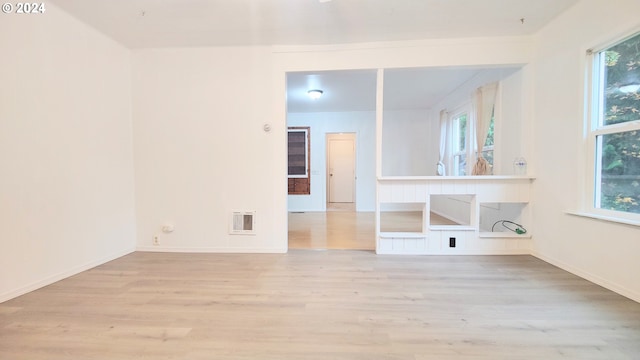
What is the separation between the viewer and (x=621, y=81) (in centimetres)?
227

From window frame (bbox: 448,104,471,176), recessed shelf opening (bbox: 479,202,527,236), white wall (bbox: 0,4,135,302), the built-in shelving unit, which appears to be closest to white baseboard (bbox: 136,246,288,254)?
white wall (bbox: 0,4,135,302)

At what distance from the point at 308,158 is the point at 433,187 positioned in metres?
4.26

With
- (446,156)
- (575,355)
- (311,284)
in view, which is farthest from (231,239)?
(446,156)

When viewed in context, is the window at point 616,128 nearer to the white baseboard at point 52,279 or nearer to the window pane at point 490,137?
the window pane at point 490,137

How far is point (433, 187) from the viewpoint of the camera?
3.23m

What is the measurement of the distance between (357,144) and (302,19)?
14.5 feet

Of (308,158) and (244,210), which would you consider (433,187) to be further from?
(308,158)

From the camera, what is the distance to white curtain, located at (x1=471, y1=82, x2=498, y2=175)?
4.07 meters

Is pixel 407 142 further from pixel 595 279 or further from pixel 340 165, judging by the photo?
pixel 595 279

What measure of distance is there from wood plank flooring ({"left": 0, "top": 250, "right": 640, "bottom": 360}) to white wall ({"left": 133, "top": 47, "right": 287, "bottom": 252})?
0.67 m

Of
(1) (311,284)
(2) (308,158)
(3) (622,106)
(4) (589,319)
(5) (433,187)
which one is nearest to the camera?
(4) (589,319)

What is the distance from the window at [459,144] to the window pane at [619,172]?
2.64 meters

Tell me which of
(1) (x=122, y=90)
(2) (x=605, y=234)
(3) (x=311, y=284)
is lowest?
(3) (x=311, y=284)

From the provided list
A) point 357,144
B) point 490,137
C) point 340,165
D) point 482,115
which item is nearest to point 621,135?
point 490,137
